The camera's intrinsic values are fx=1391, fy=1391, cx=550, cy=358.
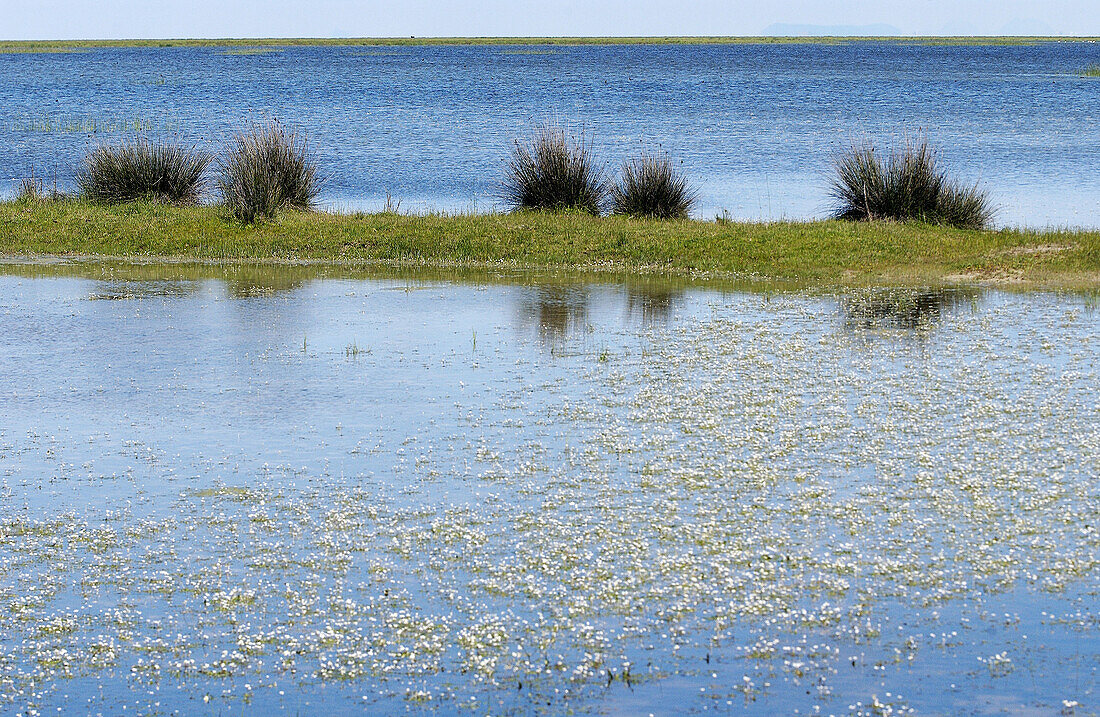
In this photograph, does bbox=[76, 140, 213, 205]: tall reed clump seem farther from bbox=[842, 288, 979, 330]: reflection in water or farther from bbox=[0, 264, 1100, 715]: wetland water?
bbox=[842, 288, 979, 330]: reflection in water

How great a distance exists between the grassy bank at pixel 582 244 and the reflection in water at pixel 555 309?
2.26 meters

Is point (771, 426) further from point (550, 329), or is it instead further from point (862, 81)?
point (862, 81)

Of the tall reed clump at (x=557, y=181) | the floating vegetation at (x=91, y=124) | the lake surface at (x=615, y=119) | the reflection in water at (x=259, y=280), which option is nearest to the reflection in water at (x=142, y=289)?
the reflection in water at (x=259, y=280)

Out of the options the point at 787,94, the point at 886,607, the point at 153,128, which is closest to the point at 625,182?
the point at 886,607

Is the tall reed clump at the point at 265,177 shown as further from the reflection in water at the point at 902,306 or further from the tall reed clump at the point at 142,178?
the reflection in water at the point at 902,306

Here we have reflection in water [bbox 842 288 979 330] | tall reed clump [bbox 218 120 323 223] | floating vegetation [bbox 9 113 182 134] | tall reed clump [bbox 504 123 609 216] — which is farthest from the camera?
floating vegetation [bbox 9 113 182 134]

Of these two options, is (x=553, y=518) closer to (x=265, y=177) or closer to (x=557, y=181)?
(x=265, y=177)

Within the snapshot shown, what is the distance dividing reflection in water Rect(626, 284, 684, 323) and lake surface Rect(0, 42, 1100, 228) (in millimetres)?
10044

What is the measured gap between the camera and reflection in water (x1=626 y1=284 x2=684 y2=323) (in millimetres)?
18531

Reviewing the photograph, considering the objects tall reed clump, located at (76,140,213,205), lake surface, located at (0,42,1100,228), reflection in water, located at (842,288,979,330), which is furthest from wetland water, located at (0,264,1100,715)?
lake surface, located at (0,42,1100,228)

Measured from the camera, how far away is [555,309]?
18953mm

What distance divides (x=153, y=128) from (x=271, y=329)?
43.5 metres

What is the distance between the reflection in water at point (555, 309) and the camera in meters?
17.5

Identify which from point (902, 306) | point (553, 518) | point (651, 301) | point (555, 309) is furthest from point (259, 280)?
point (553, 518)
